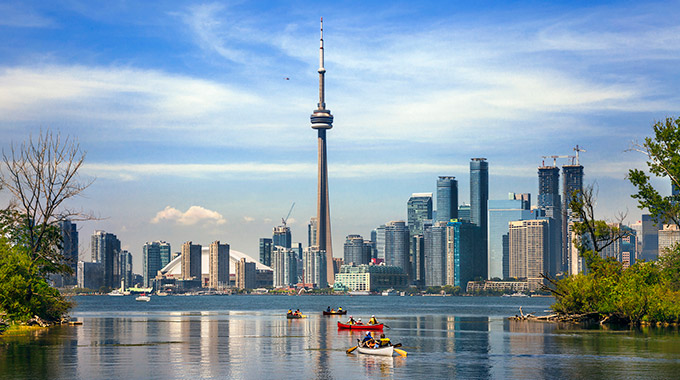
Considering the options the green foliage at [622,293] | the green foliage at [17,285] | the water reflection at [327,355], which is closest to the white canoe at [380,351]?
the water reflection at [327,355]

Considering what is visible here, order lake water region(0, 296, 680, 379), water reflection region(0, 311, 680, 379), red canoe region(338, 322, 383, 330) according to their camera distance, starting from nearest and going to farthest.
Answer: lake water region(0, 296, 680, 379) < water reflection region(0, 311, 680, 379) < red canoe region(338, 322, 383, 330)

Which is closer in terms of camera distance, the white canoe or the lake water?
the lake water

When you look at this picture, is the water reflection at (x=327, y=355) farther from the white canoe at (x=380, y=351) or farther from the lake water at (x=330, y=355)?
the white canoe at (x=380, y=351)

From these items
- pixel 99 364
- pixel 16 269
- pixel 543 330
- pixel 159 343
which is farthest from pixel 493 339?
pixel 16 269

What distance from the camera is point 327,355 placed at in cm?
7856

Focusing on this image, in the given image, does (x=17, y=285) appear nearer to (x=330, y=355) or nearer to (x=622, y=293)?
(x=330, y=355)

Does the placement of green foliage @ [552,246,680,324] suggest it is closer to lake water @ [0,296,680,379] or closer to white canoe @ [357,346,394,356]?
lake water @ [0,296,680,379]

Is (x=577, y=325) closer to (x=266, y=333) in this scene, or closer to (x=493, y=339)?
(x=493, y=339)

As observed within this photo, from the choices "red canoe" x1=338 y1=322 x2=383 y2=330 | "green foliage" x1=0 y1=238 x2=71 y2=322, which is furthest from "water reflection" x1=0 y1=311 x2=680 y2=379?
"red canoe" x1=338 y1=322 x2=383 y2=330

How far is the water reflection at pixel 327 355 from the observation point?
63.9 metres

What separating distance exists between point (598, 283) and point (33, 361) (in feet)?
255

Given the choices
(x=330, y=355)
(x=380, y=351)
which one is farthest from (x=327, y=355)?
(x=380, y=351)

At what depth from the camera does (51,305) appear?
384 feet

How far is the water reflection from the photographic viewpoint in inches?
2517
